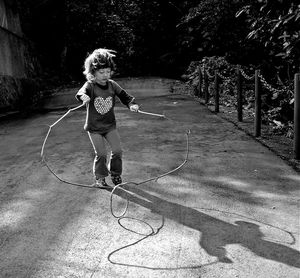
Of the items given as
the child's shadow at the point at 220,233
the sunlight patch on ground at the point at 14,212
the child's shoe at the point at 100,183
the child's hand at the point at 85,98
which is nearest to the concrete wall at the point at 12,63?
the child's shoe at the point at 100,183

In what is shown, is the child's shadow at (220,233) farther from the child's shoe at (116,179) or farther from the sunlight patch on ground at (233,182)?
the sunlight patch on ground at (233,182)

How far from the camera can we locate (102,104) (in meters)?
4.49

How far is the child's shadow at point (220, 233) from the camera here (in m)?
3.09

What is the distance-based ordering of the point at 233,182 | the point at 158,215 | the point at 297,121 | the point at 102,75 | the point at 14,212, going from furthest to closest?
1. the point at 297,121
2. the point at 233,182
3. the point at 102,75
4. the point at 14,212
5. the point at 158,215

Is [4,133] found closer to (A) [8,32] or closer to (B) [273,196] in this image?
(B) [273,196]

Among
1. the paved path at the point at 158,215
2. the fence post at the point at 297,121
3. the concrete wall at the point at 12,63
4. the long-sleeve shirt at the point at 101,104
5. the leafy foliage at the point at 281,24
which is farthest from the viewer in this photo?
the concrete wall at the point at 12,63

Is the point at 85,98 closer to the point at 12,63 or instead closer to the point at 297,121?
the point at 297,121

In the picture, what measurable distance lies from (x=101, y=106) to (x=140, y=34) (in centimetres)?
2177

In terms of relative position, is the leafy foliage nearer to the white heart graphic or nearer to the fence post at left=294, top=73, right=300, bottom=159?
the fence post at left=294, top=73, right=300, bottom=159

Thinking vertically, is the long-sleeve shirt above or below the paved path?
above

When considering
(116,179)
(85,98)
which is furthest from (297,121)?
(85,98)

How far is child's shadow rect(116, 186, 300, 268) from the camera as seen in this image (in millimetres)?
3094

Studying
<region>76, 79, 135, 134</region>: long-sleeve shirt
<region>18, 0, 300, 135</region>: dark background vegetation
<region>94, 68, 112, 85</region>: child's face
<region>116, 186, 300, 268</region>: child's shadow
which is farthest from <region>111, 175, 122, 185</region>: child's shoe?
<region>18, 0, 300, 135</region>: dark background vegetation

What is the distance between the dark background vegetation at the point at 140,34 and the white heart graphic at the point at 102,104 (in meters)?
10.3
